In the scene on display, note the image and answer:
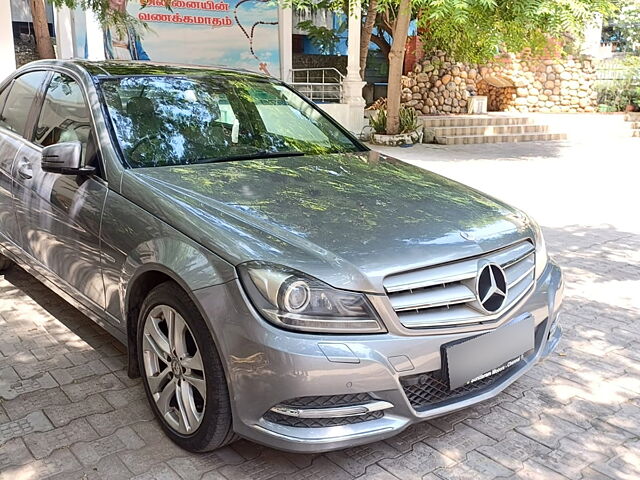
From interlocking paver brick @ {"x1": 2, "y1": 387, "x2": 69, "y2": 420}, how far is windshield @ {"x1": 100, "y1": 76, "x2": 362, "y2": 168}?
1.25 m

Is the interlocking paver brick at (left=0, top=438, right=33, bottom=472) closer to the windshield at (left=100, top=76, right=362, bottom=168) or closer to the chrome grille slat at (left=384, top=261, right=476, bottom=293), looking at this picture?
the windshield at (left=100, top=76, right=362, bottom=168)

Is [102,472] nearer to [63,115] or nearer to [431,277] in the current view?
[431,277]

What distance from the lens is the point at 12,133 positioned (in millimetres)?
4285

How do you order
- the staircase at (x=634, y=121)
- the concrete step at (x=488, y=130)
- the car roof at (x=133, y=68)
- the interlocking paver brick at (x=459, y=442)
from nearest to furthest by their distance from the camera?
the interlocking paver brick at (x=459, y=442) → the car roof at (x=133, y=68) → the concrete step at (x=488, y=130) → the staircase at (x=634, y=121)

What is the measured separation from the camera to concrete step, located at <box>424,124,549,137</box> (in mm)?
16828

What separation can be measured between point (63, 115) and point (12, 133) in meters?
0.76

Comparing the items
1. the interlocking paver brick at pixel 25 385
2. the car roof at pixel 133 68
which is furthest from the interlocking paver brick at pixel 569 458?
the car roof at pixel 133 68

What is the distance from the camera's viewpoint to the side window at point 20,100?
4.19 meters

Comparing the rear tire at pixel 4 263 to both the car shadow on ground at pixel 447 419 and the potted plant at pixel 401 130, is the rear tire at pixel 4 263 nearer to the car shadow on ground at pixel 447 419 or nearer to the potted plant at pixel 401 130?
the car shadow on ground at pixel 447 419

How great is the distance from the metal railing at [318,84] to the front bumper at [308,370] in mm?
15712

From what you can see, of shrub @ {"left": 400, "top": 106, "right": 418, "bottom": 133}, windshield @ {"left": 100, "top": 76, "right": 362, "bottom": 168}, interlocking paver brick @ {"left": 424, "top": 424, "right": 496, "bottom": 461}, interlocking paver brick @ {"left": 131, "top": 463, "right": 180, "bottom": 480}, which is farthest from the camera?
shrub @ {"left": 400, "top": 106, "right": 418, "bottom": 133}

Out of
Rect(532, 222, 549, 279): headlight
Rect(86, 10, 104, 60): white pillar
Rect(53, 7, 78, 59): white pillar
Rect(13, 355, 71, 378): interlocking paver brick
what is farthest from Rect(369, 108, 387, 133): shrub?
Rect(13, 355, 71, 378): interlocking paver brick

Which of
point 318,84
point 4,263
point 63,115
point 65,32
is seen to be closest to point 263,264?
point 63,115

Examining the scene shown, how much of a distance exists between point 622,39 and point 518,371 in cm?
2598
